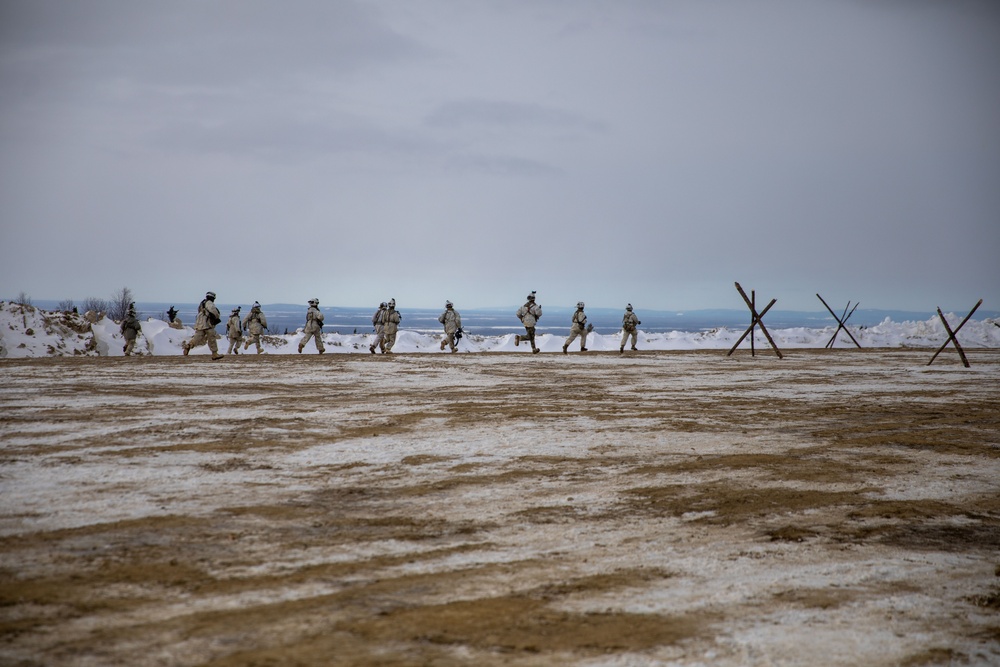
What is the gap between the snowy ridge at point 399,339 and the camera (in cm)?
2916

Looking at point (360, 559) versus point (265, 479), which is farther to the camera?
point (265, 479)

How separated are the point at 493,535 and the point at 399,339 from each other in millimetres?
35645

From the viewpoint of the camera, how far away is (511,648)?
3.94m

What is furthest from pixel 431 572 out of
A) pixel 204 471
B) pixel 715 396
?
pixel 715 396

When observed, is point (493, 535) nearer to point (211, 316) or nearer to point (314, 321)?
point (211, 316)

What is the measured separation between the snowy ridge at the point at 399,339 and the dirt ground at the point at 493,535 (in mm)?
19072

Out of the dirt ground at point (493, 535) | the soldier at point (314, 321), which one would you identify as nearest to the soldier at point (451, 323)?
the soldier at point (314, 321)

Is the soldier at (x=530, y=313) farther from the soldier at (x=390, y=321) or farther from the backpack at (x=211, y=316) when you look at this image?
the backpack at (x=211, y=316)

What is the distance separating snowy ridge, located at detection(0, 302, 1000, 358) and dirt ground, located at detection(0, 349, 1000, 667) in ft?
62.6

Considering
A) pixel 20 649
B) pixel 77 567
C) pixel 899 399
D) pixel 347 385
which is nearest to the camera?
pixel 20 649

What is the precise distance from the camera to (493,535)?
5.89m

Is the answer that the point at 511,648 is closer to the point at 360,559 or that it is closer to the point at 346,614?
the point at 346,614

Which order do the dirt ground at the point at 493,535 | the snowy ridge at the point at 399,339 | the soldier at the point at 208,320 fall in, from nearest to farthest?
the dirt ground at the point at 493,535 → the soldier at the point at 208,320 → the snowy ridge at the point at 399,339

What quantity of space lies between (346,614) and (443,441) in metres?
5.45
